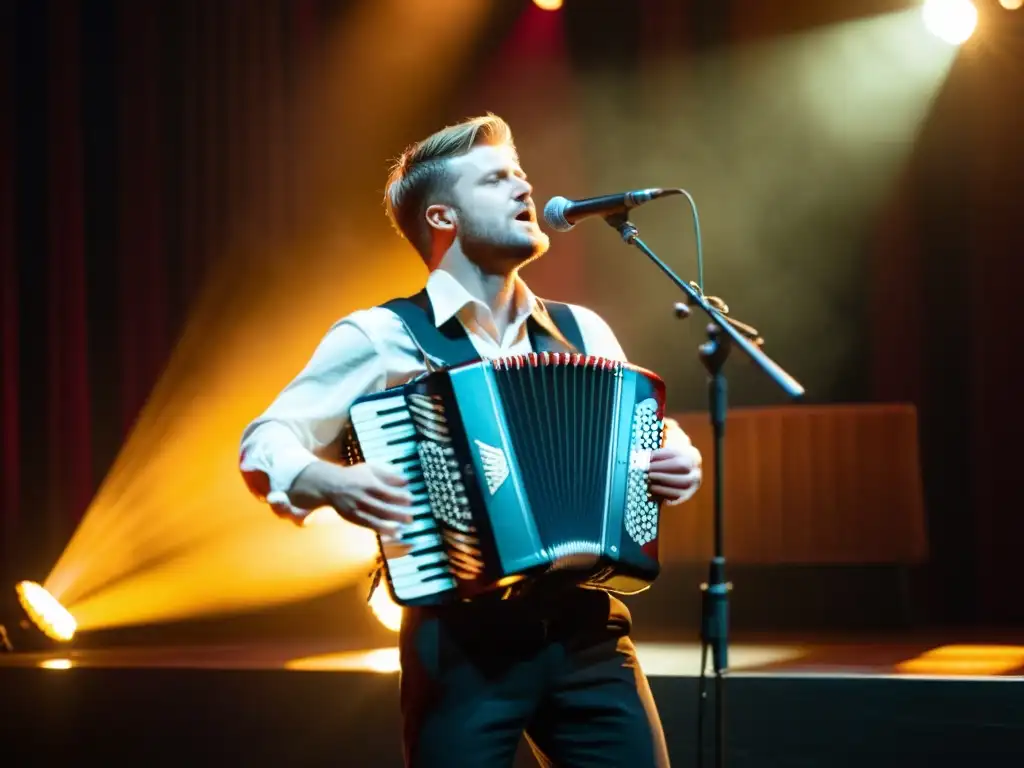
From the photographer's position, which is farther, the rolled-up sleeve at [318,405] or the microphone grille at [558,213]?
the microphone grille at [558,213]

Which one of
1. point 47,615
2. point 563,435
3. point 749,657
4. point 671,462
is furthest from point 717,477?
point 47,615

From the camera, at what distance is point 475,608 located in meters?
1.86

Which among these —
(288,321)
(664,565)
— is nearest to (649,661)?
(664,565)

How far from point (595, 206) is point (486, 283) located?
25cm

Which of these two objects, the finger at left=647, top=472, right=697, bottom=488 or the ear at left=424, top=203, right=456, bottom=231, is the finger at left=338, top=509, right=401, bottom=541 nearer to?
the finger at left=647, top=472, right=697, bottom=488

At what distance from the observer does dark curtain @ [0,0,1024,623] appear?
4.63 metres

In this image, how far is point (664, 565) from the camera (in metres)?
4.25

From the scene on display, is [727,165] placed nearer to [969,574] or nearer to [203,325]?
[969,574]

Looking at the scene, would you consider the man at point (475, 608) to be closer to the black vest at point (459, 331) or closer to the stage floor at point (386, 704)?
the black vest at point (459, 331)

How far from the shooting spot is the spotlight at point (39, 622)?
3.86 m

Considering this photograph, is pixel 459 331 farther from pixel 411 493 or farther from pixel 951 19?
pixel 951 19

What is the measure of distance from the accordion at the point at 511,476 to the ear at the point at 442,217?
40 centimetres

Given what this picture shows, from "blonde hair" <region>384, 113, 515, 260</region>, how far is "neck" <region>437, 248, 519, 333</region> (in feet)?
0.34

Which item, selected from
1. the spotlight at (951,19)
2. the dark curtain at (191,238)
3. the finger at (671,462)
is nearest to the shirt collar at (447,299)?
the finger at (671,462)
